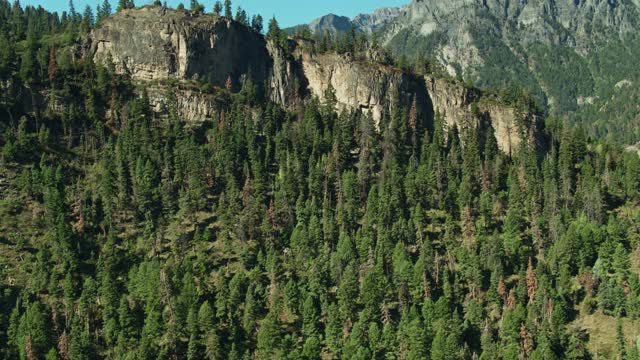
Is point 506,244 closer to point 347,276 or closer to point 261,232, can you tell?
point 347,276

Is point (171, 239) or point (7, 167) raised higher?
point (7, 167)

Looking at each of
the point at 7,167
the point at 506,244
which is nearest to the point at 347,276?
the point at 506,244

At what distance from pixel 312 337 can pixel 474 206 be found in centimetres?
6375

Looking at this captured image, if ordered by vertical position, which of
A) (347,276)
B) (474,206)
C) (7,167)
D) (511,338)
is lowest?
(511,338)

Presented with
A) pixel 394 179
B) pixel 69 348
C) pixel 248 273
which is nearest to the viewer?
pixel 69 348

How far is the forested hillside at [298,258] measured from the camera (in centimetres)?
14150

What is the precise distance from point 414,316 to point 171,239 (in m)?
60.6

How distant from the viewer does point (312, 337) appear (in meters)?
142

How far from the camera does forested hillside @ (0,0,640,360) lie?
14150 centimetres

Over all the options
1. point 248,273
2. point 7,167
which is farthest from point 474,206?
point 7,167

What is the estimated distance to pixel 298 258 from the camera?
16438 centimetres

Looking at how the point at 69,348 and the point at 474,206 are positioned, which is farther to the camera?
the point at 474,206

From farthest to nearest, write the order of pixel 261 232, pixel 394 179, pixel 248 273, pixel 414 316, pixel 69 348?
pixel 394 179
pixel 261 232
pixel 248 273
pixel 414 316
pixel 69 348

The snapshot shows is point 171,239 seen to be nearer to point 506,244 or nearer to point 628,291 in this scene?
point 506,244
